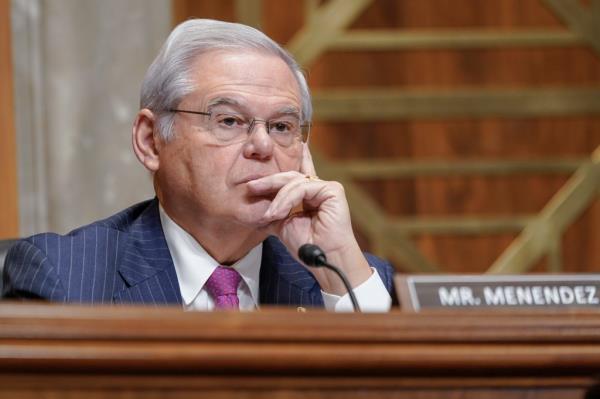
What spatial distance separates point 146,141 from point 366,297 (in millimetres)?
579

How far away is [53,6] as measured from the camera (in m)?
3.42

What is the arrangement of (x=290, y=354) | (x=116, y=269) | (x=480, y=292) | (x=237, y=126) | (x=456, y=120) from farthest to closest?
(x=456, y=120)
(x=237, y=126)
(x=116, y=269)
(x=480, y=292)
(x=290, y=354)

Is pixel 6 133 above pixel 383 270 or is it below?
above

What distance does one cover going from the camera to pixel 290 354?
1.04 meters

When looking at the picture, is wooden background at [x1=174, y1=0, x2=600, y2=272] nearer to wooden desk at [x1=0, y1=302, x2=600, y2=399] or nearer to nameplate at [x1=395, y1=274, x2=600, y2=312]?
nameplate at [x1=395, y1=274, x2=600, y2=312]

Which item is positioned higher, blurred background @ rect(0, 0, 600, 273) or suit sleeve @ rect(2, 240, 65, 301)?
blurred background @ rect(0, 0, 600, 273)

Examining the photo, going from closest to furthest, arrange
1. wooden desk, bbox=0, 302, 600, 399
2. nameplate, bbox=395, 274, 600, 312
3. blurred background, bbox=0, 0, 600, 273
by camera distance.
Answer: wooden desk, bbox=0, 302, 600, 399, nameplate, bbox=395, 274, 600, 312, blurred background, bbox=0, 0, 600, 273

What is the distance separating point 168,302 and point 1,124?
5.63ft

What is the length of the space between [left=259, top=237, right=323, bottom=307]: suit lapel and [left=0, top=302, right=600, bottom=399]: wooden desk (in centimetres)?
100

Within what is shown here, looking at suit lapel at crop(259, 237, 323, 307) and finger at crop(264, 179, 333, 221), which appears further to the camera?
suit lapel at crop(259, 237, 323, 307)

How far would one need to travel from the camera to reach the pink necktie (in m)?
1.99

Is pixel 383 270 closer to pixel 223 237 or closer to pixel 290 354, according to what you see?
pixel 223 237

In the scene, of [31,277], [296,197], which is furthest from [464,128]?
[31,277]

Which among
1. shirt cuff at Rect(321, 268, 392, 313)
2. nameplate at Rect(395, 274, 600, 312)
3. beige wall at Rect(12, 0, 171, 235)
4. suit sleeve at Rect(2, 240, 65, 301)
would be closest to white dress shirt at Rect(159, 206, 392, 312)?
shirt cuff at Rect(321, 268, 392, 313)
